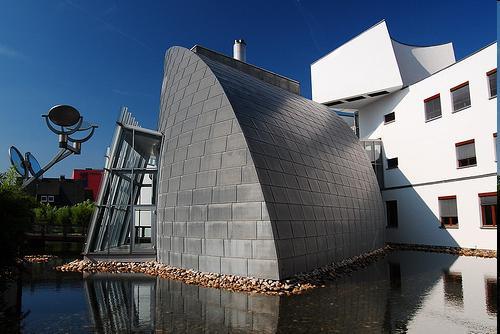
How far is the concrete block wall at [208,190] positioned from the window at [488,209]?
15951 millimetres

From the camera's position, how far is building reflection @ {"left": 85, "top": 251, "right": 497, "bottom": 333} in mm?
7504

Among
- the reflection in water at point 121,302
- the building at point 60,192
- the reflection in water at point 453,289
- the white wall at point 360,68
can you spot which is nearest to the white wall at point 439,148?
the white wall at point 360,68

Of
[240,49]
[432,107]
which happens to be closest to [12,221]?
[240,49]

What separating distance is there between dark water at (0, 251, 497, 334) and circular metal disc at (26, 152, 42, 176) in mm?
19126

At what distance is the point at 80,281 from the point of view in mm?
12906

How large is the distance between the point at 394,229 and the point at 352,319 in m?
20.9

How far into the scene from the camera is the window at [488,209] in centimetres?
2061

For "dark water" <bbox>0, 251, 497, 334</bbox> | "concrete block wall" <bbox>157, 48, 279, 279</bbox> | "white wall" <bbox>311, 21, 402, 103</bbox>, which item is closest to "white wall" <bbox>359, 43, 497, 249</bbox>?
"white wall" <bbox>311, 21, 402, 103</bbox>

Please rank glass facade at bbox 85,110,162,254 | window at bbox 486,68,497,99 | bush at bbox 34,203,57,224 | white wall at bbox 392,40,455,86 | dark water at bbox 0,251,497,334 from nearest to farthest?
dark water at bbox 0,251,497,334
glass facade at bbox 85,110,162,254
window at bbox 486,68,497,99
white wall at bbox 392,40,455,86
bush at bbox 34,203,57,224

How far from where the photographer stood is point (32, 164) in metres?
30.4

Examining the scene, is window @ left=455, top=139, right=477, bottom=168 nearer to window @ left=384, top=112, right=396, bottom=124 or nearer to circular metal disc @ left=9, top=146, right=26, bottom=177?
window @ left=384, top=112, right=396, bottom=124

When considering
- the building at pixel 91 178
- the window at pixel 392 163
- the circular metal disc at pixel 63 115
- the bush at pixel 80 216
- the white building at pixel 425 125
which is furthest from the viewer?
the building at pixel 91 178

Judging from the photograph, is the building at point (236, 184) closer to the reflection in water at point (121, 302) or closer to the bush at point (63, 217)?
the reflection in water at point (121, 302)

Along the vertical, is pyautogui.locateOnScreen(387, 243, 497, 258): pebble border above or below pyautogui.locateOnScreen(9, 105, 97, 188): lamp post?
below
